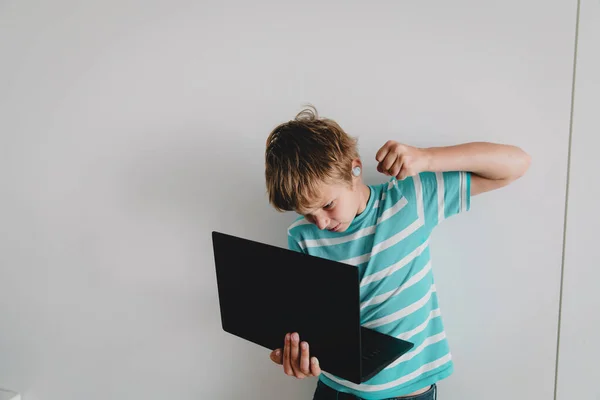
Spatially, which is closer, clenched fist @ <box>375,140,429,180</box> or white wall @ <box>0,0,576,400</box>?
clenched fist @ <box>375,140,429,180</box>

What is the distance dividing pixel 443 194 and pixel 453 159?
0.09 m

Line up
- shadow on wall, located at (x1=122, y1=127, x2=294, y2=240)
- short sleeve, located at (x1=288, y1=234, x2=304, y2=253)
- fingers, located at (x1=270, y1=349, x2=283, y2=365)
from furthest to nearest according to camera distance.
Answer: shadow on wall, located at (x1=122, y1=127, x2=294, y2=240), short sleeve, located at (x1=288, y1=234, x2=304, y2=253), fingers, located at (x1=270, y1=349, x2=283, y2=365)

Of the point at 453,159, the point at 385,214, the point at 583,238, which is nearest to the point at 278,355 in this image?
the point at 385,214

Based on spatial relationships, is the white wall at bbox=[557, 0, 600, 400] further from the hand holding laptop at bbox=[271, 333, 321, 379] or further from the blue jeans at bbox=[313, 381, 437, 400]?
the hand holding laptop at bbox=[271, 333, 321, 379]

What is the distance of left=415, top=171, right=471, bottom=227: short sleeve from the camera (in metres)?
0.88

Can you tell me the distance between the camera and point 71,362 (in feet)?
4.62

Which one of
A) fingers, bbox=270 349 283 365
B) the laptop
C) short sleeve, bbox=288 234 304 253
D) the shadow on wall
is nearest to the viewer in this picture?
the laptop

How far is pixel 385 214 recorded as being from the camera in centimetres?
90

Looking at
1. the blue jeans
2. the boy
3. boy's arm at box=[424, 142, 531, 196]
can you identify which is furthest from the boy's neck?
the blue jeans

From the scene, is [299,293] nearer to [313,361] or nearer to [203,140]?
[313,361]

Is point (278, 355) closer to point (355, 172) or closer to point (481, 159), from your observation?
point (355, 172)

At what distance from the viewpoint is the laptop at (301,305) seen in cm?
76

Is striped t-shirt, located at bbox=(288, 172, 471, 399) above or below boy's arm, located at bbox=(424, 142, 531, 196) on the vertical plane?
below

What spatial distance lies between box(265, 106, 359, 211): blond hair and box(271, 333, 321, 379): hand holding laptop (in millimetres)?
213
